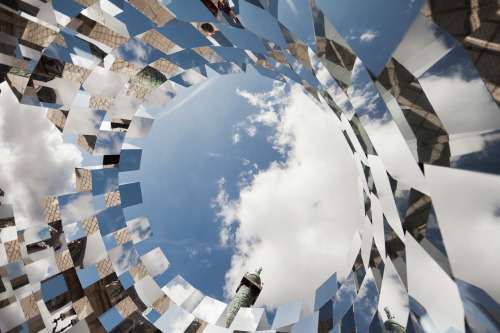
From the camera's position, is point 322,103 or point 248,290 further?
point 248,290

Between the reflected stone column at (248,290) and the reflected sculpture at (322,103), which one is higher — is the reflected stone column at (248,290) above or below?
below

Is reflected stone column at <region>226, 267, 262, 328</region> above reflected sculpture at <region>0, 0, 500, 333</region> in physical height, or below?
below

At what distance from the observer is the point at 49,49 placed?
454 cm

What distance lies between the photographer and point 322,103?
5500mm

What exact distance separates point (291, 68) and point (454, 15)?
11.2 feet

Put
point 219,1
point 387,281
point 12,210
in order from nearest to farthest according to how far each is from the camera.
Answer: point 219,1 → point 387,281 → point 12,210

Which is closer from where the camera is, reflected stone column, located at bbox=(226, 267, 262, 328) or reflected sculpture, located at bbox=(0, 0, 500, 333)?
reflected sculpture, located at bbox=(0, 0, 500, 333)

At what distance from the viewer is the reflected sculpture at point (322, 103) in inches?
91.4

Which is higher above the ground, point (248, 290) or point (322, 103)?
point (322, 103)

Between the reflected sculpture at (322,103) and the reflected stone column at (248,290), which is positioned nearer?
the reflected sculpture at (322,103)

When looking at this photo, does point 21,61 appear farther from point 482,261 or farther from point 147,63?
point 482,261

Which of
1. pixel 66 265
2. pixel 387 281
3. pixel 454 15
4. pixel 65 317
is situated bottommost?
pixel 387 281

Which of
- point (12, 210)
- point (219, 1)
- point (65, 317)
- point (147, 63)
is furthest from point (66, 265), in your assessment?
point (219, 1)

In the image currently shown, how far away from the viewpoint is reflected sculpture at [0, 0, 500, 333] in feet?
7.61
